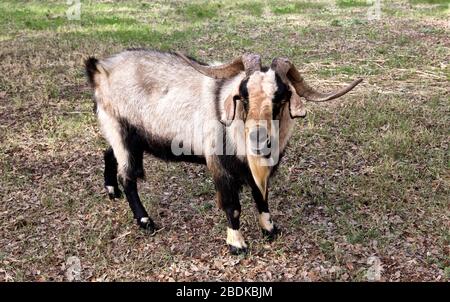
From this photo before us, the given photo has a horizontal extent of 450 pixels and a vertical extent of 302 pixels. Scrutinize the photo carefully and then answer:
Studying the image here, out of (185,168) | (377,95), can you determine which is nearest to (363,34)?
(377,95)

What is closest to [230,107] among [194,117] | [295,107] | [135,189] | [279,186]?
[295,107]

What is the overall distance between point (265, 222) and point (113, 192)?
182 cm

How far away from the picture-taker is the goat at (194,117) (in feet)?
13.2

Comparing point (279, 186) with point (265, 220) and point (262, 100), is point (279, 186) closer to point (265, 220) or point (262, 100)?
point (265, 220)

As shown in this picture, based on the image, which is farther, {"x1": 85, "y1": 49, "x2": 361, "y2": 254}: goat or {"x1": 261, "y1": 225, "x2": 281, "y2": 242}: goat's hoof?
{"x1": 261, "y1": 225, "x2": 281, "y2": 242}: goat's hoof

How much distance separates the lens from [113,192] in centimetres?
567

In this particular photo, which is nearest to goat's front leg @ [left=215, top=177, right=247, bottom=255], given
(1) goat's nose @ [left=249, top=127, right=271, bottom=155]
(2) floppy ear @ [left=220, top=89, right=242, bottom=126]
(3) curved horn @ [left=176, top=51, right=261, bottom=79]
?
(2) floppy ear @ [left=220, top=89, right=242, bottom=126]

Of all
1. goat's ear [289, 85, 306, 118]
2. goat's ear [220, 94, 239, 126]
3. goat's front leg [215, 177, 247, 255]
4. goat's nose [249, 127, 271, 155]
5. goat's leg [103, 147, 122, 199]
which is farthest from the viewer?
goat's leg [103, 147, 122, 199]

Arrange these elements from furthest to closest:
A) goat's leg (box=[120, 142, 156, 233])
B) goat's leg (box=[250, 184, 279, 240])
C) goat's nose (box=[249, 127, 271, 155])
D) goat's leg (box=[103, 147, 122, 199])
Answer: goat's leg (box=[103, 147, 122, 199])
goat's leg (box=[120, 142, 156, 233])
goat's leg (box=[250, 184, 279, 240])
goat's nose (box=[249, 127, 271, 155])

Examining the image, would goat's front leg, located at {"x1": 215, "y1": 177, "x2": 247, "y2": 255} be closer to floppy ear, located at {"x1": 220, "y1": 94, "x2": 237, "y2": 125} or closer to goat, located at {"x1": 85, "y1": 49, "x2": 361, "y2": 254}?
goat, located at {"x1": 85, "y1": 49, "x2": 361, "y2": 254}

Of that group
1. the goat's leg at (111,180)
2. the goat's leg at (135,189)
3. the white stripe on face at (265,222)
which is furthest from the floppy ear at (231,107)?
the goat's leg at (111,180)

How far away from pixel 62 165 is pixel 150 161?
113 centimetres

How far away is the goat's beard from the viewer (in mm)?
3949
